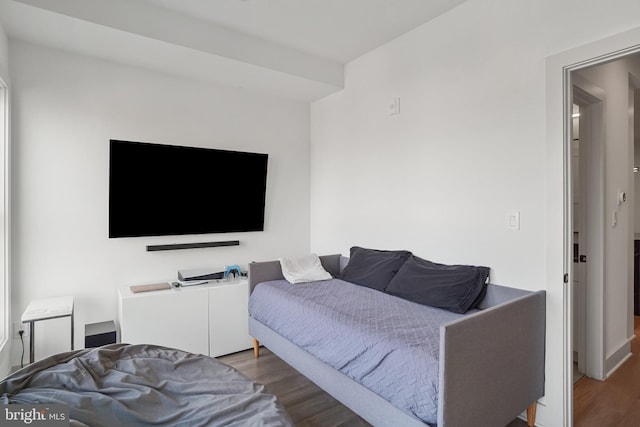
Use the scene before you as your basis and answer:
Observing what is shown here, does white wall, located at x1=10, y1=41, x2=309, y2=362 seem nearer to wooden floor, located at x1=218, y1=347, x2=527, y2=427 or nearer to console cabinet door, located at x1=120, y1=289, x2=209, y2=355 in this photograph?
console cabinet door, located at x1=120, y1=289, x2=209, y2=355

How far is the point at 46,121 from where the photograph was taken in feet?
9.36

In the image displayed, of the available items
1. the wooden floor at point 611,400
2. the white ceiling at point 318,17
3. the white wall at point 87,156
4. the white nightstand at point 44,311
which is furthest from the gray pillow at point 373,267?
the white nightstand at point 44,311

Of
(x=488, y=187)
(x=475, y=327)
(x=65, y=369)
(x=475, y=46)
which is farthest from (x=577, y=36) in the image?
(x=65, y=369)

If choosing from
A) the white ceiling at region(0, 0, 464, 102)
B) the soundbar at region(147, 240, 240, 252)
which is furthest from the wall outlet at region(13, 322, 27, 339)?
the white ceiling at region(0, 0, 464, 102)

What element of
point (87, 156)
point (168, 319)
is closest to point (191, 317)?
point (168, 319)

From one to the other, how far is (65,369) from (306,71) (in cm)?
301

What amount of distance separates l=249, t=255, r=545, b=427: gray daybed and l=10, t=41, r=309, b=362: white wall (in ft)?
5.93

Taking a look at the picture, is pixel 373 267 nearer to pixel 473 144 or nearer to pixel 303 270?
pixel 303 270

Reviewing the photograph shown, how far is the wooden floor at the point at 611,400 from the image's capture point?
2.23m

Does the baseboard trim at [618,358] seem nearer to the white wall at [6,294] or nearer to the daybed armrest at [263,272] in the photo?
the daybed armrest at [263,272]

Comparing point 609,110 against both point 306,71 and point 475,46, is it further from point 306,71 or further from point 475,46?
point 306,71

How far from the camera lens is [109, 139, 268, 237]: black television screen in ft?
10.3

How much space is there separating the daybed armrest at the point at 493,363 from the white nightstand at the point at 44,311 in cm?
250

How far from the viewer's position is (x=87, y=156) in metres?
3.02
